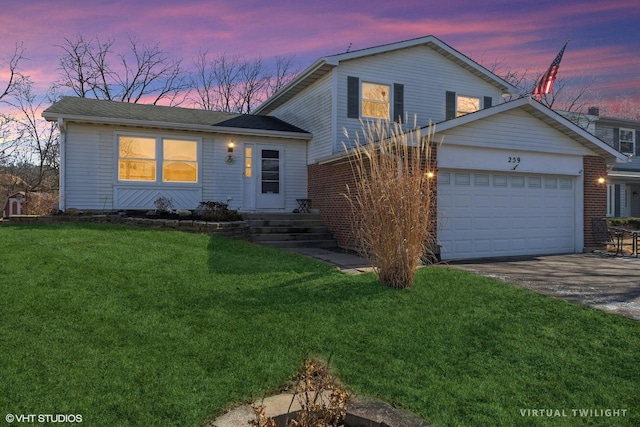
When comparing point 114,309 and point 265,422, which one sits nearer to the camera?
point 265,422

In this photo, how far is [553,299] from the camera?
18.9 ft

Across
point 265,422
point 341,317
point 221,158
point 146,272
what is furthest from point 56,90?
point 265,422

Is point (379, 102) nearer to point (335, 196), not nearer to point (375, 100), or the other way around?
point (375, 100)

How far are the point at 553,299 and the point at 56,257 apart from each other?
7.07 metres

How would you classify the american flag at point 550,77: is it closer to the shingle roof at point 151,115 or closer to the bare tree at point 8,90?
the shingle roof at point 151,115

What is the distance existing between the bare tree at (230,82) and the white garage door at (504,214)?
22.5m

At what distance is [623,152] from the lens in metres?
22.1

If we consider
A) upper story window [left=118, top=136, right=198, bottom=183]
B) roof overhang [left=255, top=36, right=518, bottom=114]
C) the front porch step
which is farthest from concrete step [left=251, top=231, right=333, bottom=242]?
roof overhang [left=255, top=36, right=518, bottom=114]

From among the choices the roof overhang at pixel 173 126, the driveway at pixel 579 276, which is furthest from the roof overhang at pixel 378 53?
the driveway at pixel 579 276

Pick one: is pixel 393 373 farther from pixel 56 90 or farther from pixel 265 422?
pixel 56 90

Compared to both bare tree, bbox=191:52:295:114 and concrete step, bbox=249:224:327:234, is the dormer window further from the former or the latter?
bare tree, bbox=191:52:295:114

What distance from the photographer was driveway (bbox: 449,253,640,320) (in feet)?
19.4

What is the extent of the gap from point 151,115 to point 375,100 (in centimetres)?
676

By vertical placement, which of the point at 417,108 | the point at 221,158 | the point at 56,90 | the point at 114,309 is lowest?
the point at 114,309
